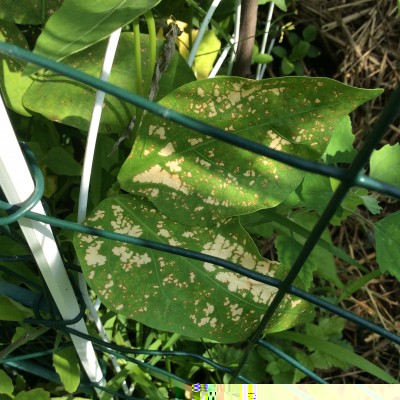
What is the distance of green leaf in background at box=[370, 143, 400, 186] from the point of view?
75 centimetres

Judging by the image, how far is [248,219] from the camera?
819 millimetres

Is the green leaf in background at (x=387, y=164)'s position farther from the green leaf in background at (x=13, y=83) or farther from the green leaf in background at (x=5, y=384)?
the green leaf in background at (x=5, y=384)

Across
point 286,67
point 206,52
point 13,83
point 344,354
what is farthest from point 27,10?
point 286,67

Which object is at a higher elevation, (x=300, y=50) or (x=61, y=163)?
(x=300, y=50)

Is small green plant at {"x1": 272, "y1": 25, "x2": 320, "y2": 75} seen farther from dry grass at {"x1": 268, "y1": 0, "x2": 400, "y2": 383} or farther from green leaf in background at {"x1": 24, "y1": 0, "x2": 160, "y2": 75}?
green leaf in background at {"x1": 24, "y1": 0, "x2": 160, "y2": 75}

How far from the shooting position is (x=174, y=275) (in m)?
0.58

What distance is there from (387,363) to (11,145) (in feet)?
3.90

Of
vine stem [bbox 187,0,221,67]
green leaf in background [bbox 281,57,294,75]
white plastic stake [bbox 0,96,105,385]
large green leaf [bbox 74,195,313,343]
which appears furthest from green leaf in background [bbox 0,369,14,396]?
green leaf in background [bbox 281,57,294,75]

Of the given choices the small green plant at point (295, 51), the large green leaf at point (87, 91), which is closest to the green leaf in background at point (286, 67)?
the small green plant at point (295, 51)

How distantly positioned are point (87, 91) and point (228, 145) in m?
0.18

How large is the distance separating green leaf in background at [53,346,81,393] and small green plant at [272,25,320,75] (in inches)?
37.3

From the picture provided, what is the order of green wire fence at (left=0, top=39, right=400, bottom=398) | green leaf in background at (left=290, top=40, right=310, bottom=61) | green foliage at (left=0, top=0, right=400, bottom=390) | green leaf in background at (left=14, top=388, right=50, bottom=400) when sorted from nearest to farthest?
green wire fence at (left=0, top=39, right=400, bottom=398) < green foliage at (left=0, top=0, right=400, bottom=390) < green leaf in background at (left=14, top=388, right=50, bottom=400) < green leaf in background at (left=290, top=40, right=310, bottom=61)

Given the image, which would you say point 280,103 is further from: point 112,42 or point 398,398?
point 398,398

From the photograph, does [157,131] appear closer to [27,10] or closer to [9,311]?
[27,10]
